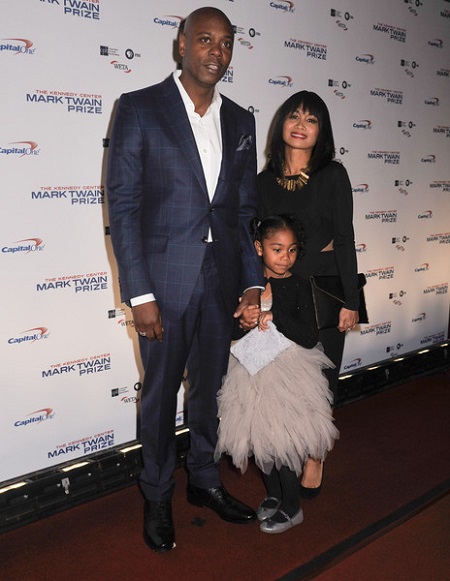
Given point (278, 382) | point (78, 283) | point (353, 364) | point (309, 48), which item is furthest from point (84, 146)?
point (353, 364)

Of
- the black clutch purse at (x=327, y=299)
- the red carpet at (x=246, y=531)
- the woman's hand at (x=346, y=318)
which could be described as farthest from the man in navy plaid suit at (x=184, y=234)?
the woman's hand at (x=346, y=318)

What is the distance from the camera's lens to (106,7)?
105 inches

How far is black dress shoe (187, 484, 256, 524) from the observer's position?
252 centimetres

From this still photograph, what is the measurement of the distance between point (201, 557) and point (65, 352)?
3.54 ft

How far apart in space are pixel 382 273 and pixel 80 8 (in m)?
2.70

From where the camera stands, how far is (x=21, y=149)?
2.51 metres

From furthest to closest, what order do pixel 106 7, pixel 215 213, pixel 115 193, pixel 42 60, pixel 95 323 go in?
pixel 95 323
pixel 106 7
pixel 42 60
pixel 215 213
pixel 115 193

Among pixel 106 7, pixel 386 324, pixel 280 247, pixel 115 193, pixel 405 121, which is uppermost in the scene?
pixel 106 7

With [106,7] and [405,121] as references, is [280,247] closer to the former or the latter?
[106,7]

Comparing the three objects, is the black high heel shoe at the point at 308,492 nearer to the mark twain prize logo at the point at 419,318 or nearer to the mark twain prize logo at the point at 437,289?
the mark twain prize logo at the point at 419,318

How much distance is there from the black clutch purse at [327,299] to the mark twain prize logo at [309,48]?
1.59 metres

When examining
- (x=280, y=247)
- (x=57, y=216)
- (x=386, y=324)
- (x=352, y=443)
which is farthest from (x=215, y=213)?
(x=386, y=324)

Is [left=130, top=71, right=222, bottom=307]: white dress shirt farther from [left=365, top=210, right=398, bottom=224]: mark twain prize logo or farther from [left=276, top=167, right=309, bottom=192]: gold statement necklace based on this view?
[left=365, top=210, right=398, bottom=224]: mark twain prize logo

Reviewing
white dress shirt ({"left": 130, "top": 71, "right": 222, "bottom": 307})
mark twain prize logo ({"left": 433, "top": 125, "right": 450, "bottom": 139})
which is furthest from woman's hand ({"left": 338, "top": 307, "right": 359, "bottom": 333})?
mark twain prize logo ({"left": 433, "top": 125, "right": 450, "bottom": 139})
